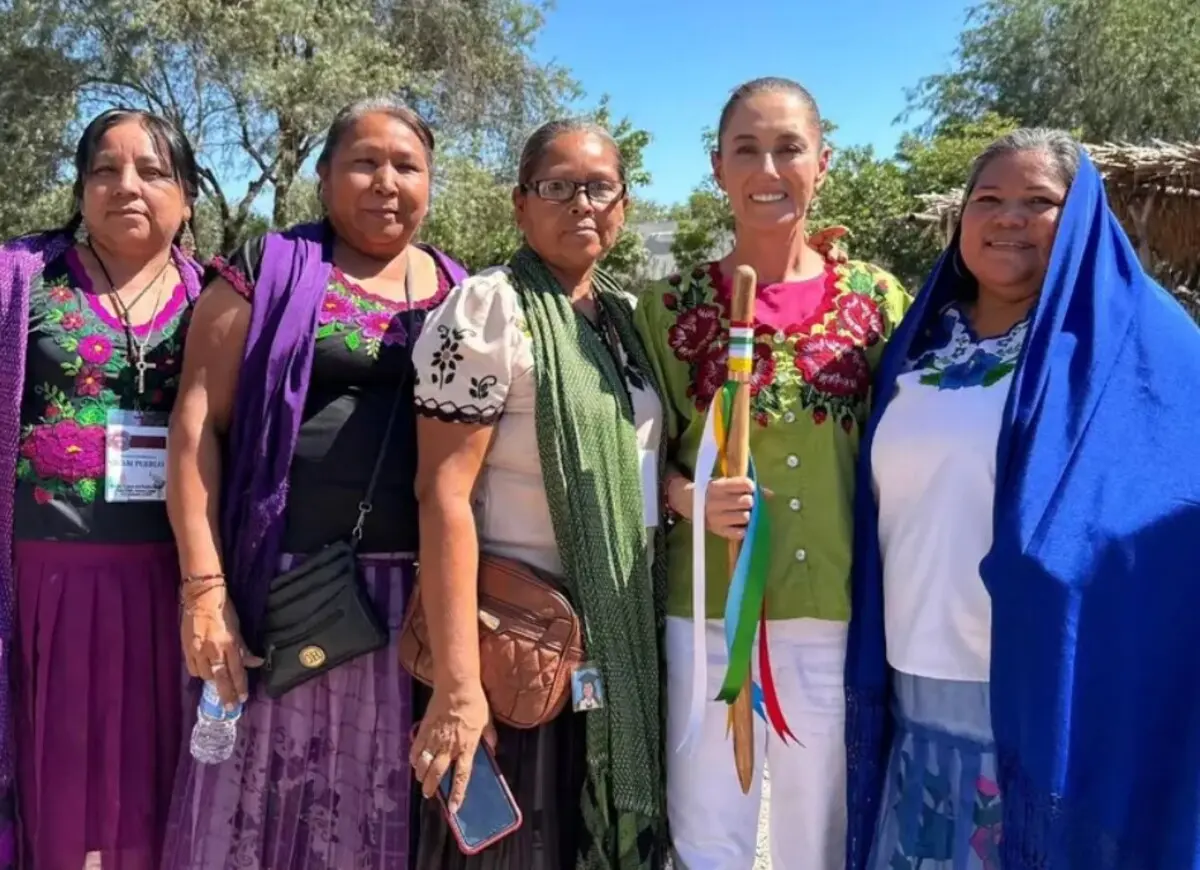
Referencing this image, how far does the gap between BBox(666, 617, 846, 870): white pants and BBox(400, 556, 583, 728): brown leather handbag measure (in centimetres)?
34

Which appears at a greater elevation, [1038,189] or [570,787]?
[1038,189]

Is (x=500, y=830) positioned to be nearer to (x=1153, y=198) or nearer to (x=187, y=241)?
(x=187, y=241)

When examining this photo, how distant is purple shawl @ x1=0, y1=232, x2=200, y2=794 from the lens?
7.70 feet

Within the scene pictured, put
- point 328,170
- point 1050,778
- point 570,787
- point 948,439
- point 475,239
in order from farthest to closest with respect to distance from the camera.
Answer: point 475,239, point 328,170, point 570,787, point 948,439, point 1050,778

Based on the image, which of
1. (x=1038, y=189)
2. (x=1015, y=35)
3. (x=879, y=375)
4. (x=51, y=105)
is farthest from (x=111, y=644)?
(x=1015, y=35)

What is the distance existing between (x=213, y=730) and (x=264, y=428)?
2.12 ft

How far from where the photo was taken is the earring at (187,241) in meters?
2.71

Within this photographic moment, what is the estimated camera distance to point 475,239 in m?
12.9

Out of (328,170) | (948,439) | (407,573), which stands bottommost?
(407,573)

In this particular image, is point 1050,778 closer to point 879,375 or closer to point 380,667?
point 879,375

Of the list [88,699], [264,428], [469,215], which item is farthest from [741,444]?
[469,215]

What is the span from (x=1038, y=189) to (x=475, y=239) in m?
11.3

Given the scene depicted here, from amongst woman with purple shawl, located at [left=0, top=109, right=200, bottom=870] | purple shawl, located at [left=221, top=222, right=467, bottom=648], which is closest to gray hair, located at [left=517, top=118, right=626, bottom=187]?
purple shawl, located at [left=221, top=222, right=467, bottom=648]

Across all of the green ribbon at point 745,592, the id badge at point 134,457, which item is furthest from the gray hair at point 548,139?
the id badge at point 134,457
